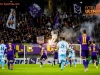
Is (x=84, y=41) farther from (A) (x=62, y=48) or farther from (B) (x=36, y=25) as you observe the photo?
(B) (x=36, y=25)

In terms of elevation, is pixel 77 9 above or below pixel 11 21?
above

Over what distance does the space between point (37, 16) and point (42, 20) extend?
91cm

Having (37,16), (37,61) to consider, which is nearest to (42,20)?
(37,16)

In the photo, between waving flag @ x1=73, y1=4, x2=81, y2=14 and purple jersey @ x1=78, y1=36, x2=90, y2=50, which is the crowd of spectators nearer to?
waving flag @ x1=73, y1=4, x2=81, y2=14

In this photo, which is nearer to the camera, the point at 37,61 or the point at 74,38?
the point at 37,61

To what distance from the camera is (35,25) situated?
158 ft

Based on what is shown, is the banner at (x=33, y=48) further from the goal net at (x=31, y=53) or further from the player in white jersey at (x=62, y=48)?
the player in white jersey at (x=62, y=48)

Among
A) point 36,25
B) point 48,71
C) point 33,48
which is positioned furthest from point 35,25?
point 48,71

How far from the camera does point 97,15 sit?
50.8m

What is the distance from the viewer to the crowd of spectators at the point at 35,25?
1737 inches

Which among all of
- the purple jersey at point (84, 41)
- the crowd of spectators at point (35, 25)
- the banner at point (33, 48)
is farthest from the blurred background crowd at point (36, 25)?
the purple jersey at point (84, 41)

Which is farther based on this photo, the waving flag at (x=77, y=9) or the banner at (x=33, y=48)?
the waving flag at (x=77, y=9)

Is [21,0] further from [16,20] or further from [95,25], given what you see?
[95,25]

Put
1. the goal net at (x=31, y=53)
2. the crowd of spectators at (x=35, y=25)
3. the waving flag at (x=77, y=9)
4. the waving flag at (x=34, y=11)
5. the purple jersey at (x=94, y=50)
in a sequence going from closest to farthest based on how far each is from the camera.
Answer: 1. the purple jersey at (x=94, y=50)
2. the goal net at (x=31, y=53)
3. the crowd of spectators at (x=35, y=25)
4. the waving flag at (x=34, y=11)
5. the waving flag at (x=77, y=9)
